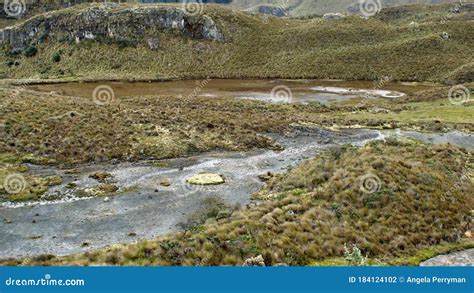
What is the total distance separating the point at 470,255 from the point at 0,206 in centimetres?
2737

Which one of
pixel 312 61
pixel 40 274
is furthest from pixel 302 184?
pixel 312 61

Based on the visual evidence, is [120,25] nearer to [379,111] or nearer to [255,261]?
[379,111]

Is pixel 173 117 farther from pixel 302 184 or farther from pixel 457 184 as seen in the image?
pixel 457 184

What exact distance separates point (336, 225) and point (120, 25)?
4473 inches

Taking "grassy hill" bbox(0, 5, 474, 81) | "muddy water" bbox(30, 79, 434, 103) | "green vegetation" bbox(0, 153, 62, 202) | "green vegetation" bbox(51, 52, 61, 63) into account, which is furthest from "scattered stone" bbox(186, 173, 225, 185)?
"green vegetation" bbox(51, 52, 61, 63)

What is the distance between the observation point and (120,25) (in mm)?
122125

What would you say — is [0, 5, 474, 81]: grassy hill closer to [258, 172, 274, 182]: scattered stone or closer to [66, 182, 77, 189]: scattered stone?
[66, 182, 77, 189]: scattered stone

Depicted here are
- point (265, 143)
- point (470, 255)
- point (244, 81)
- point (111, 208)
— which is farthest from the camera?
point (244, 81)

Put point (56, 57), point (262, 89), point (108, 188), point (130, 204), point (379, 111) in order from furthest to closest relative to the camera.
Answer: point (56, 57)
point (262, 89)
point (379, 111)
point (108, 188)
point (130, 204)

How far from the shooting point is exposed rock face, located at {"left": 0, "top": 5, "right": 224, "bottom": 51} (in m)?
122

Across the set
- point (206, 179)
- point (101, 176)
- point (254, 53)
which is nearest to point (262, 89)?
point (254, 53)

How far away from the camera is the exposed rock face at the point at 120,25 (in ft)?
400

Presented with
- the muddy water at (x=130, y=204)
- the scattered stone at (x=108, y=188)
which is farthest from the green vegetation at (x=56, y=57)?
the scattered stone at (x=108, y=188)

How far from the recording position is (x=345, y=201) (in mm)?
23922
